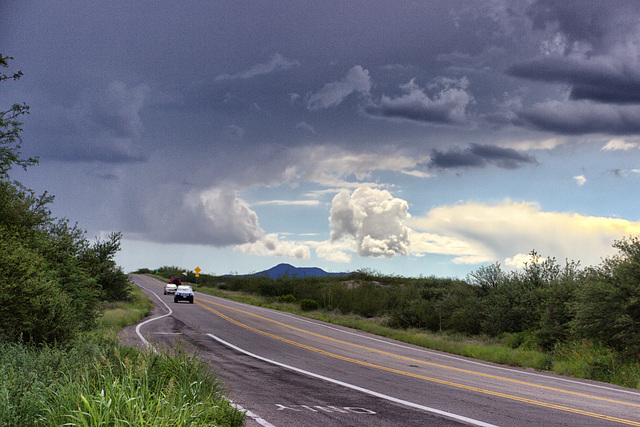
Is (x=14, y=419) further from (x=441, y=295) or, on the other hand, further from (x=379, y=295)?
(x=379, y=295)

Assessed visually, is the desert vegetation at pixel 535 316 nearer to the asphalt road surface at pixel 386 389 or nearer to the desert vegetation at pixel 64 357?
the asphalt road surface at pixel 386 389

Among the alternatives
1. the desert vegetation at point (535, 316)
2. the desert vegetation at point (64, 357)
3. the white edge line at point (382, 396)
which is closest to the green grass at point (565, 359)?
the desert vegetation at point (535, 316)

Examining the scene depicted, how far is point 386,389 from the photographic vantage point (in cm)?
1084

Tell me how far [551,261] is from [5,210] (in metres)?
23.5

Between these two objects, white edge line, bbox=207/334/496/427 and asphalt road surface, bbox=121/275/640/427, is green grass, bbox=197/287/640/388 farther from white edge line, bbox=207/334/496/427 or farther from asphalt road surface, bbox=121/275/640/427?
white edge line, bbox=207/334/496/427

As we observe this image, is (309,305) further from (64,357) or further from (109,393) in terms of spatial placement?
(109,393)

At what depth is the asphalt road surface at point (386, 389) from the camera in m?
8.30

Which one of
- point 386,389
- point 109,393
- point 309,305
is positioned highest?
point 109,393

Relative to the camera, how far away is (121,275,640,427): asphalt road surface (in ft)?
27.2

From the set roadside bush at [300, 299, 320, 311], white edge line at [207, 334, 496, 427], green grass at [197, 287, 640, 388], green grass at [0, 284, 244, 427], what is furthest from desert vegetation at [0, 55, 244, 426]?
roadside bush at [300, 299, 320, 311]

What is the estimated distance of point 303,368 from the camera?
1352cm

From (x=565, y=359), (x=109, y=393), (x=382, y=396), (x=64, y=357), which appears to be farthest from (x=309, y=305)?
(x=109, y=393)

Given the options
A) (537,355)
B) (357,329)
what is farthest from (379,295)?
(537,355)

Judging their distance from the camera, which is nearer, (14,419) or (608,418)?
(14,419)
